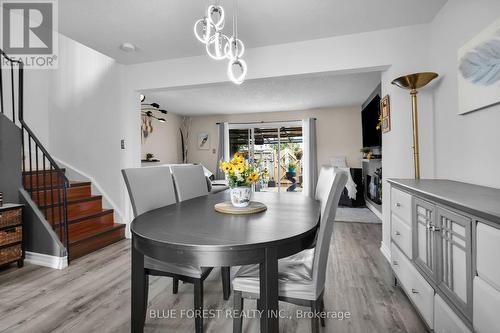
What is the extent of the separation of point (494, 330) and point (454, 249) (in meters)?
0.36

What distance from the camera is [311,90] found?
16.7 ft

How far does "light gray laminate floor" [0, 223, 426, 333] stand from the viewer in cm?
166

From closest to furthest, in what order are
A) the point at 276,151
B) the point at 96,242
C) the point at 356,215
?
the point at 96,242 < the point at 356,215 < the point at 276,151

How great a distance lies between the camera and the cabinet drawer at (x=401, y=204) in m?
1.79

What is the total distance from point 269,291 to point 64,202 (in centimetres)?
253

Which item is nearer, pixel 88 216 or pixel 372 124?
pixel 88 216

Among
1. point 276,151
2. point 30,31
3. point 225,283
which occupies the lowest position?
point 225,283

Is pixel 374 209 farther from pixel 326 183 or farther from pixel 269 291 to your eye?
pixel 269 291

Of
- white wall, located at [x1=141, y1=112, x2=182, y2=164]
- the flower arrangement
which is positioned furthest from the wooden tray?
white wall, located at [x1=141, y1=112, x2=182, y2=164]

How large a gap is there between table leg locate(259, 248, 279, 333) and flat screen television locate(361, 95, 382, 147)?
4.51 m

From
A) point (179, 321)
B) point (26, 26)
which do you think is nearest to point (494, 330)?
point (179, 321)

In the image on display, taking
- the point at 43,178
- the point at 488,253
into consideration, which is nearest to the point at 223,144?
the point at 43,178

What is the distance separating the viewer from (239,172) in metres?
1.67

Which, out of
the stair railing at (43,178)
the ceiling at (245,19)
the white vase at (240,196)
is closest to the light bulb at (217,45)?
the ceiling at (245,19)
